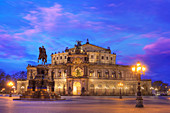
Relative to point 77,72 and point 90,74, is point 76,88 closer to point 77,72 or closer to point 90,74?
point 77,72

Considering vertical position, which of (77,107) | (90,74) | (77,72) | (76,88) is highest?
(77,72)

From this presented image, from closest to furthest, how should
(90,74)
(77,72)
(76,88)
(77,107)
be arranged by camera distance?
(77,107) < (76,88) < (77,72) < (90,74)

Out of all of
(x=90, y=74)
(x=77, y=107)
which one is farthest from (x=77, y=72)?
(x=77, y=107)

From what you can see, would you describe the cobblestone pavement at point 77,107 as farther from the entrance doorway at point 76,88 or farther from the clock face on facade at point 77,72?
the clock face on facade at point 77,72

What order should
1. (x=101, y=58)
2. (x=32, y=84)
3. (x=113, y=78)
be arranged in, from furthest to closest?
(x=101, y=58)
(x=113, y=78)
(x=32, y=84)

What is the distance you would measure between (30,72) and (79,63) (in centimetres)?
3420

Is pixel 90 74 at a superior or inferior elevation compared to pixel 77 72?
inferior

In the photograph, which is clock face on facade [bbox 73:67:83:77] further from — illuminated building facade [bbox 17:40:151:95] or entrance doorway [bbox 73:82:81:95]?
entrance doorway [bbox 73:82:81:95]

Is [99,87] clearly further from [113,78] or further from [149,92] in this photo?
[149,92]

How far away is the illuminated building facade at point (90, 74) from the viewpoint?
109375mm

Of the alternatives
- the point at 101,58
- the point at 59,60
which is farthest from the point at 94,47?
the point at 59,60

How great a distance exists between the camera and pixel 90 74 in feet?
378

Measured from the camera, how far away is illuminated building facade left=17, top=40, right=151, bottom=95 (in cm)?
10938

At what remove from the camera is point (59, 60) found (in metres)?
134
